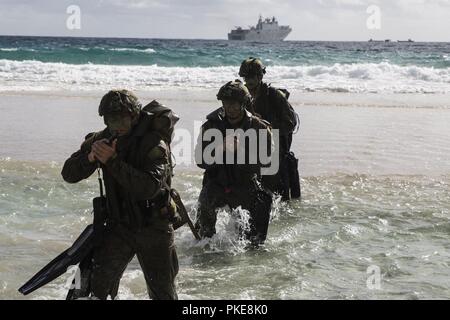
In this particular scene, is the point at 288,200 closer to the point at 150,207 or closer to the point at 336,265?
the point at 336,265

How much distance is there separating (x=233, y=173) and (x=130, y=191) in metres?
2.66

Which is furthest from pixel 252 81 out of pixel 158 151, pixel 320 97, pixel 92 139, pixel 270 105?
pixel 320 97

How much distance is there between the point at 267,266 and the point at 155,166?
9.05ft

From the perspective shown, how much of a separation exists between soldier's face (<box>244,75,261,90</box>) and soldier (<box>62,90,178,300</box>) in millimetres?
3511

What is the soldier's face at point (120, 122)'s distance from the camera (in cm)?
401

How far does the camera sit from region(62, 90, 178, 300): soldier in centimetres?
392

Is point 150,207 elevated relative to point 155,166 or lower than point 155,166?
lower

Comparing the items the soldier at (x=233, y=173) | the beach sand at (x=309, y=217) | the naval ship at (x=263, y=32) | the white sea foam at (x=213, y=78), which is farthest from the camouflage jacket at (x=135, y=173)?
the naval ship at (x=263, y=32)

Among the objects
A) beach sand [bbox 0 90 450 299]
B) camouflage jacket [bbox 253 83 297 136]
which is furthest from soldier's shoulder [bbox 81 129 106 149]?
camouflage jacket [bbox 253 83 297 136]

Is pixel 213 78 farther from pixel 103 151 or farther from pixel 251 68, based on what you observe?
pixel 103 151

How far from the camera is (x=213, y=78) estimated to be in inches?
1200

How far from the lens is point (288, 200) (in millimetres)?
9078

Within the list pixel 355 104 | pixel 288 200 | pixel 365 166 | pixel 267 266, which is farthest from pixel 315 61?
pixel 267 266

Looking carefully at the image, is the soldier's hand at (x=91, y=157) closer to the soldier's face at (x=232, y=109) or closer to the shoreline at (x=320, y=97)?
the soldier's face at (x=232, y=109)
